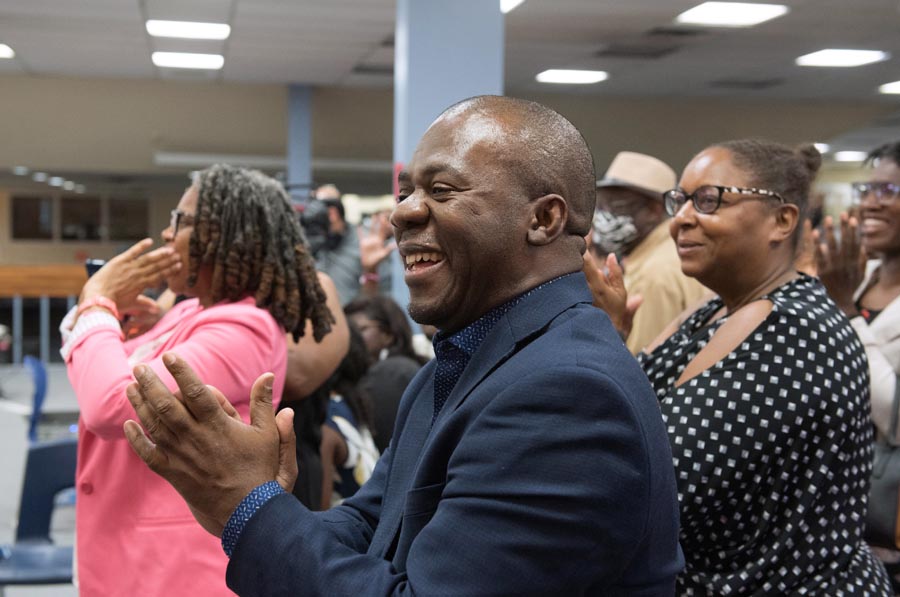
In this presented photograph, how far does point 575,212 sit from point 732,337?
0.73m

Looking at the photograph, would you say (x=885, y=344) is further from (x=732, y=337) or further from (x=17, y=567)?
(x=17, y=567)

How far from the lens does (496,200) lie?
108 cm

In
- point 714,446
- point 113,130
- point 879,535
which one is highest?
Result: point 113,130

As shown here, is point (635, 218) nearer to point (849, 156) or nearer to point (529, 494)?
point (529, 494)

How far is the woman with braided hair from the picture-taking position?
6.07 ft

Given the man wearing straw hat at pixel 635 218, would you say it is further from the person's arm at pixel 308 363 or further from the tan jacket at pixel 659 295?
the person's arm at pixel 308 363

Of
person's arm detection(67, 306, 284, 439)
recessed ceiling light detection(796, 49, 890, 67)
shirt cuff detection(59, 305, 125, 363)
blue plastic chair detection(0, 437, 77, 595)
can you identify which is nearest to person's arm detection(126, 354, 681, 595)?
person's arm detection(67, 306, 284, 439)

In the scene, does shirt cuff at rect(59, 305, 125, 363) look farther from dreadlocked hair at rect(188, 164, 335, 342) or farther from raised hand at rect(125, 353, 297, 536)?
raised hand at rect(125, 353, 297, 536)

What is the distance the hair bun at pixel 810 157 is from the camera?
2003 millimetres

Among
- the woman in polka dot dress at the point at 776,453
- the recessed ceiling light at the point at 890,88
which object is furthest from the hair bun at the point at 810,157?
the recessed ceiling light at the point at 890,88

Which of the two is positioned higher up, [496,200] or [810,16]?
[810,16]

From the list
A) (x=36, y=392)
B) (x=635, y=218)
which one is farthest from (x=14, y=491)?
(x=635, y=218)

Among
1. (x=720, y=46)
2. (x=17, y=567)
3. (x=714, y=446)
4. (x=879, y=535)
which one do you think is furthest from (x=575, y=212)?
(x=720, y=46)

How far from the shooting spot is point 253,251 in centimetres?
209
